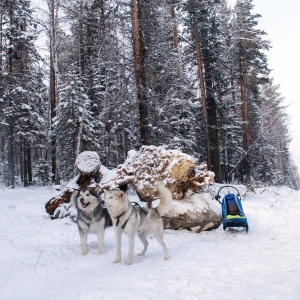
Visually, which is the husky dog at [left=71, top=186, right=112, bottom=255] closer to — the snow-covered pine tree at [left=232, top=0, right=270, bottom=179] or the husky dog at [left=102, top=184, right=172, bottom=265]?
the husky dog at [left=102, top=184, right=172, bottom=265]

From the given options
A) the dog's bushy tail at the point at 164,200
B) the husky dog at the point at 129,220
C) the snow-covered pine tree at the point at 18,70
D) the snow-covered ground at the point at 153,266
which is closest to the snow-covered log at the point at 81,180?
the snow-covered ground at the point at 153,266

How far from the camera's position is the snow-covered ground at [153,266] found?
11.4ft

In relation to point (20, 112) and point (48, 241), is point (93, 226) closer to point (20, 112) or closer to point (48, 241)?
point (48, 241)

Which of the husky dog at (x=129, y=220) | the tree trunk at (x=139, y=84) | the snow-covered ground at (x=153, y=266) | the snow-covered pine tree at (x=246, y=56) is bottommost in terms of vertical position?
the snow-covered ground at (x=153, y=266)

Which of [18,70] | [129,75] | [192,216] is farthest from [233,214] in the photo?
[18,70]

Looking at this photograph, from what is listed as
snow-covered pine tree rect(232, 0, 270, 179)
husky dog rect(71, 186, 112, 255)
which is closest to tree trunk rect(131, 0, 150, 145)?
husky dog rect(71, 186, 112, 255)

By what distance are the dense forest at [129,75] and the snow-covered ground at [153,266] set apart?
5328mm

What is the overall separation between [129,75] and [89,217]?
9.49 metres

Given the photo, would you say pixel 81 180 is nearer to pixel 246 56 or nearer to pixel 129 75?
pixel 129 75

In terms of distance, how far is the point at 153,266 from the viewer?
4.71 meters

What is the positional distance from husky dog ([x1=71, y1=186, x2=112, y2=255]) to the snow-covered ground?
1.00 ft

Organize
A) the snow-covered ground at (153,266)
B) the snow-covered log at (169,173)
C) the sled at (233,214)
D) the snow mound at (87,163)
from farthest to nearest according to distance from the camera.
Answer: the snow mound at (87,163), the snow-covered log at (169,173), the sled at (233,214), the snow-covered ground at (153,266)

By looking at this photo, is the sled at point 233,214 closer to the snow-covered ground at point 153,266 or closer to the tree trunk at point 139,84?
the snow-covered ground at point 153,266

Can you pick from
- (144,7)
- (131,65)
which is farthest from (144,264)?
(144,7)
